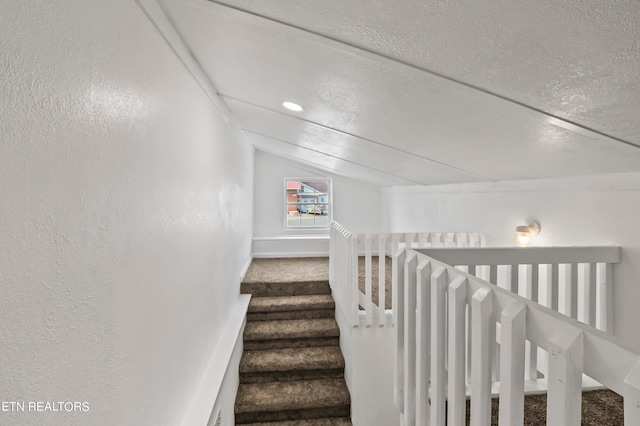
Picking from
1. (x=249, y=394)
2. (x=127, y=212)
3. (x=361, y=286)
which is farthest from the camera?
(x=361, y=286)

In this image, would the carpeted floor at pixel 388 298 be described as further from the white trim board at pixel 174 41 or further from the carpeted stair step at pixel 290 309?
the white trim board at pixel 174 41

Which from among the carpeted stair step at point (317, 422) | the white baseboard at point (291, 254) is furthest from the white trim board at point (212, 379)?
the white baseboard at point (291, 254)

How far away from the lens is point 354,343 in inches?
104

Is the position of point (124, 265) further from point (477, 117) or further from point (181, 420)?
point (477, 117)

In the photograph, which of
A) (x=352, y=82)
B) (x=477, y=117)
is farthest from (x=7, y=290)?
(x=477, y=117)

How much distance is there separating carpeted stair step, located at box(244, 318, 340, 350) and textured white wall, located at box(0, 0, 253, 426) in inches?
69.4

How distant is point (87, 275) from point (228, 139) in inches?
89.8

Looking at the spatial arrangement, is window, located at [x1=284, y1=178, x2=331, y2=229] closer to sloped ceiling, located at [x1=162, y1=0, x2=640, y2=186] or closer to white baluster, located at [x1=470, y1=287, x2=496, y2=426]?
sloped ceiling, located at [x1=162, y1=0, x2=640, y2=186]

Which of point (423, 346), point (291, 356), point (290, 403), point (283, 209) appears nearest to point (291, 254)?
point (283, 209)

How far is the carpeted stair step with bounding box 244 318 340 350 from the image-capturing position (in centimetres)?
328

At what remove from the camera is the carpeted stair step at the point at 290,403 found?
2.69 m

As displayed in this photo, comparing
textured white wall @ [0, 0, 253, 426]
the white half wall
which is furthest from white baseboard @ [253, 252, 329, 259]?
textured white wall @ [0, 0, 253, 426]

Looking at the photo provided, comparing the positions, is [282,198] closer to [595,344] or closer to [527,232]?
[527,232]

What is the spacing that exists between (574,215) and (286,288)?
3.01 meters
